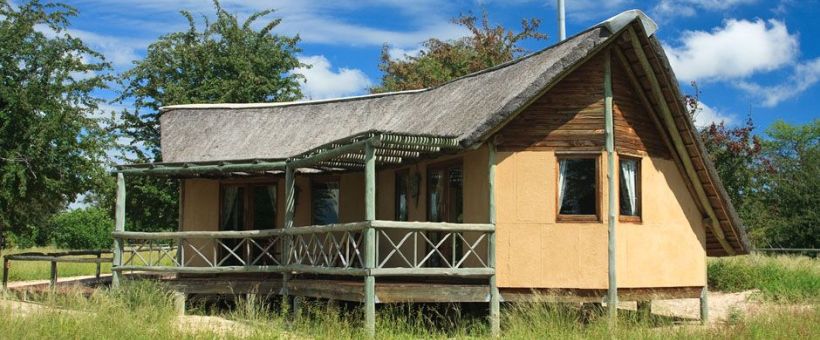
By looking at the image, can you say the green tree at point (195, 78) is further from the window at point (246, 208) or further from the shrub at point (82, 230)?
the shrub at point (82, 230)

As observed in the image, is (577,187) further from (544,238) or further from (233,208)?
(233,208)

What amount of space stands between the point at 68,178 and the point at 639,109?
15.5 meters

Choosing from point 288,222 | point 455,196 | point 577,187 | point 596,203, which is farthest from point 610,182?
point 288,222

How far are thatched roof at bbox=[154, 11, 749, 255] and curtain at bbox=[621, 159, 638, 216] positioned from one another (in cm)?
104

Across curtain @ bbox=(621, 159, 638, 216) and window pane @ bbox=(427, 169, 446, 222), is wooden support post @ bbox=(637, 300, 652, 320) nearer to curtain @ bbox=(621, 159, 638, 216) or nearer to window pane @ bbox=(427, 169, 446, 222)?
curtain @ bbox=(621, 159, 638, 216)

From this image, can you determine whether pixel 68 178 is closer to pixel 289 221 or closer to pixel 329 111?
pixel 329 111

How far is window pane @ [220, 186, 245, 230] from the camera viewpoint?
60.3 feet

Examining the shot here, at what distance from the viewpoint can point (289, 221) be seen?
50.0 feet

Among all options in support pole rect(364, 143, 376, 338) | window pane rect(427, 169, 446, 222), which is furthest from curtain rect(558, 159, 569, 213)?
support pole rect(364, 143, 376, 338)

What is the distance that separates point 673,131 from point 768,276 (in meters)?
7.79

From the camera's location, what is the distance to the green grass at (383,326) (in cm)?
1090

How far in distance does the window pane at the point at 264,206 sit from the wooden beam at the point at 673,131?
26.6ft

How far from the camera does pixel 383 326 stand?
41.4ft

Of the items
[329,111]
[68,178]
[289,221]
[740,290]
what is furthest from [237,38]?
[740,290]
